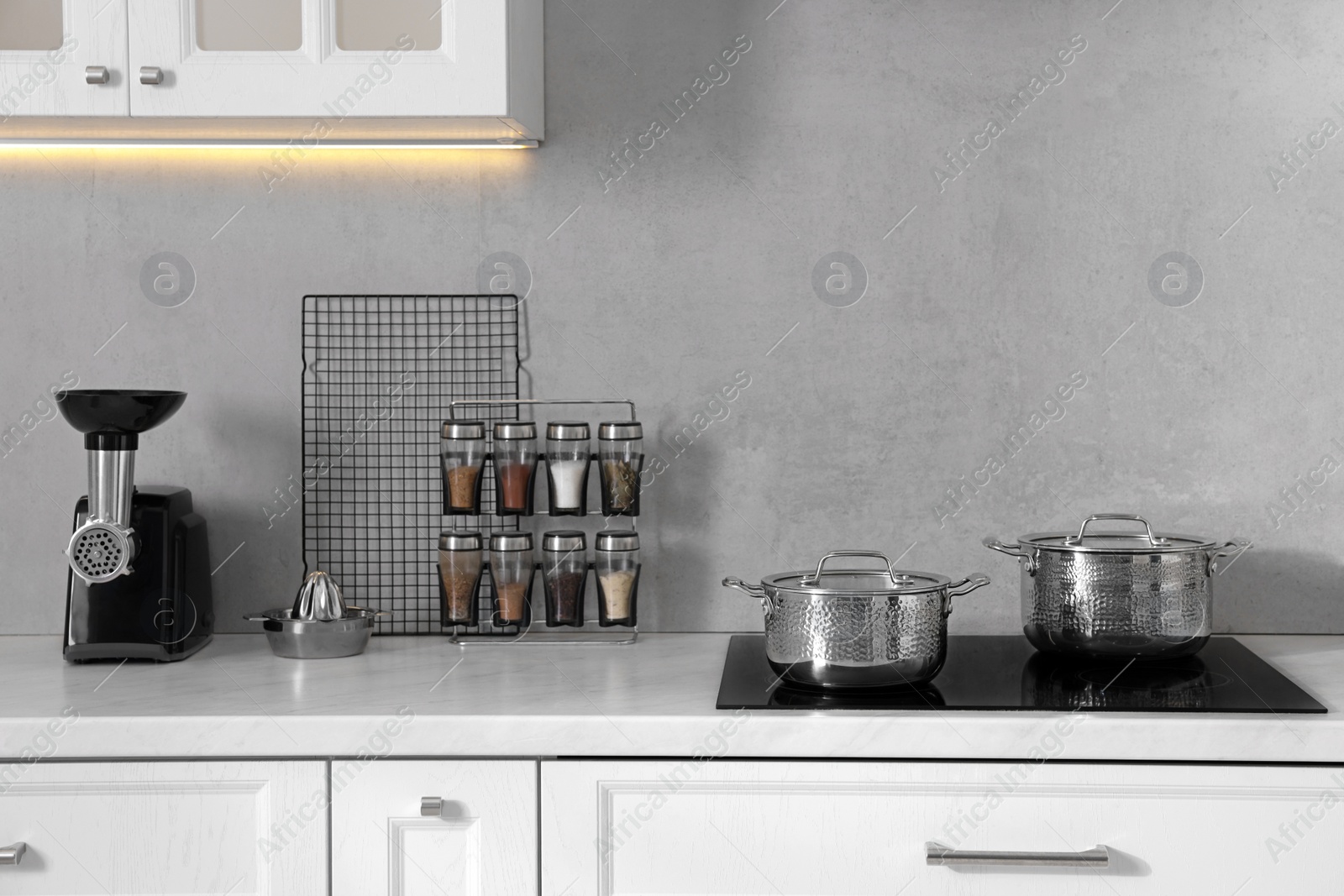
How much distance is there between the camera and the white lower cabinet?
1.30m

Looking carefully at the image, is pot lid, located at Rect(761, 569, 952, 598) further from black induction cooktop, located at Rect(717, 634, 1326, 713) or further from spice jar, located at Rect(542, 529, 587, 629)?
spice jar, located at Rect(542, 529, 587, 629)

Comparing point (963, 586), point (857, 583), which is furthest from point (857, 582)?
point (963, 586)

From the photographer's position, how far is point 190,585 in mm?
1651

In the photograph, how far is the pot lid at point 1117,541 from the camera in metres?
1.51

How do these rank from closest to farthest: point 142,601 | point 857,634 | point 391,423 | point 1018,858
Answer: point 1018,858 < point 857,634 < point 142,601 < point 391,423

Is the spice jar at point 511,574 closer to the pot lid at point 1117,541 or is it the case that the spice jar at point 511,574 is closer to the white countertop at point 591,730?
the white countertop at point 591,730

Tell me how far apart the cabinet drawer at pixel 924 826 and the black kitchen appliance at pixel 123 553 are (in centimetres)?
65

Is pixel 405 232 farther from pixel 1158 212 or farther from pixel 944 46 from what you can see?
pixel 1158 212

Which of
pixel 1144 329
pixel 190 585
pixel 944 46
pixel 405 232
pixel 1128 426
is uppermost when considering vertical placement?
pixel 944 46

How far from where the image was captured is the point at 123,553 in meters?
1.56

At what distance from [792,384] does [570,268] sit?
15.4 inches

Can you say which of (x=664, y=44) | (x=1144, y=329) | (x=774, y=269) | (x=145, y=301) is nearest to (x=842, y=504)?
(x=774, y=269)

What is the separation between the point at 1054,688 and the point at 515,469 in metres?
0.81

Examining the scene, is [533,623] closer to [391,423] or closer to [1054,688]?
[391,423]
